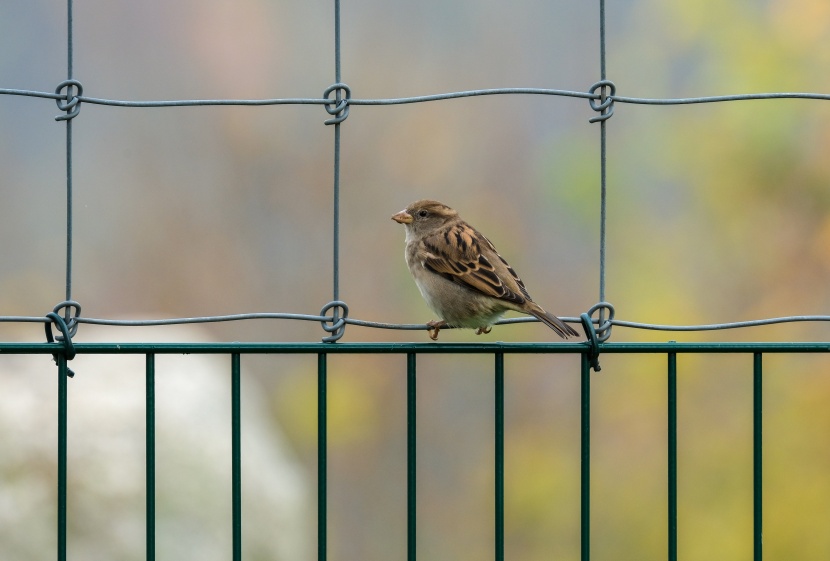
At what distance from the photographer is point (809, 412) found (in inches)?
243

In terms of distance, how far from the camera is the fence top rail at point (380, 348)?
282 cm

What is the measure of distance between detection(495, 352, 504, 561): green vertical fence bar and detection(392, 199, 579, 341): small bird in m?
0.61

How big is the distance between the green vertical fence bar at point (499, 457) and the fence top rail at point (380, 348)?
7 centimetres

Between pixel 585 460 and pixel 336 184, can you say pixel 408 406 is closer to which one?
pixel 585 460

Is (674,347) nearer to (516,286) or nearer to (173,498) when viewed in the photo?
(516,286)

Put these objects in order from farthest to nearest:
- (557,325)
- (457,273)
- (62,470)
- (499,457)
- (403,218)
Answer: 1. (403,218)
2. (457,273)
3. (557,325)
4. (499,457)
5. (62,470)

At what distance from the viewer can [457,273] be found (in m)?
3.85

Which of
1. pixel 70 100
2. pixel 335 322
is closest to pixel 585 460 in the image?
pixel 335 322

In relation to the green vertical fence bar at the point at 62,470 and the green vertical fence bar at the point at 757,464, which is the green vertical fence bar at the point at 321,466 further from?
the green vertical fence bar at the point at 757,464

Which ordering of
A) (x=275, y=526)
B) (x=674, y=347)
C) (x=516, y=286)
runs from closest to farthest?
(x=674, y=347)
(x=516, y=286)
(x=275, y=526)

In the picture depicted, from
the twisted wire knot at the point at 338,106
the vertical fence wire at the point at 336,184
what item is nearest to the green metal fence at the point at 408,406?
the vertical fence wire at the point at 336,184

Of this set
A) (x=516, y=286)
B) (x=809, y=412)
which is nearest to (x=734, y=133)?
(x=809, y=412)

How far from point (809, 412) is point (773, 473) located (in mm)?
370

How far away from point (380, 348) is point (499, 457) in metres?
0.40
